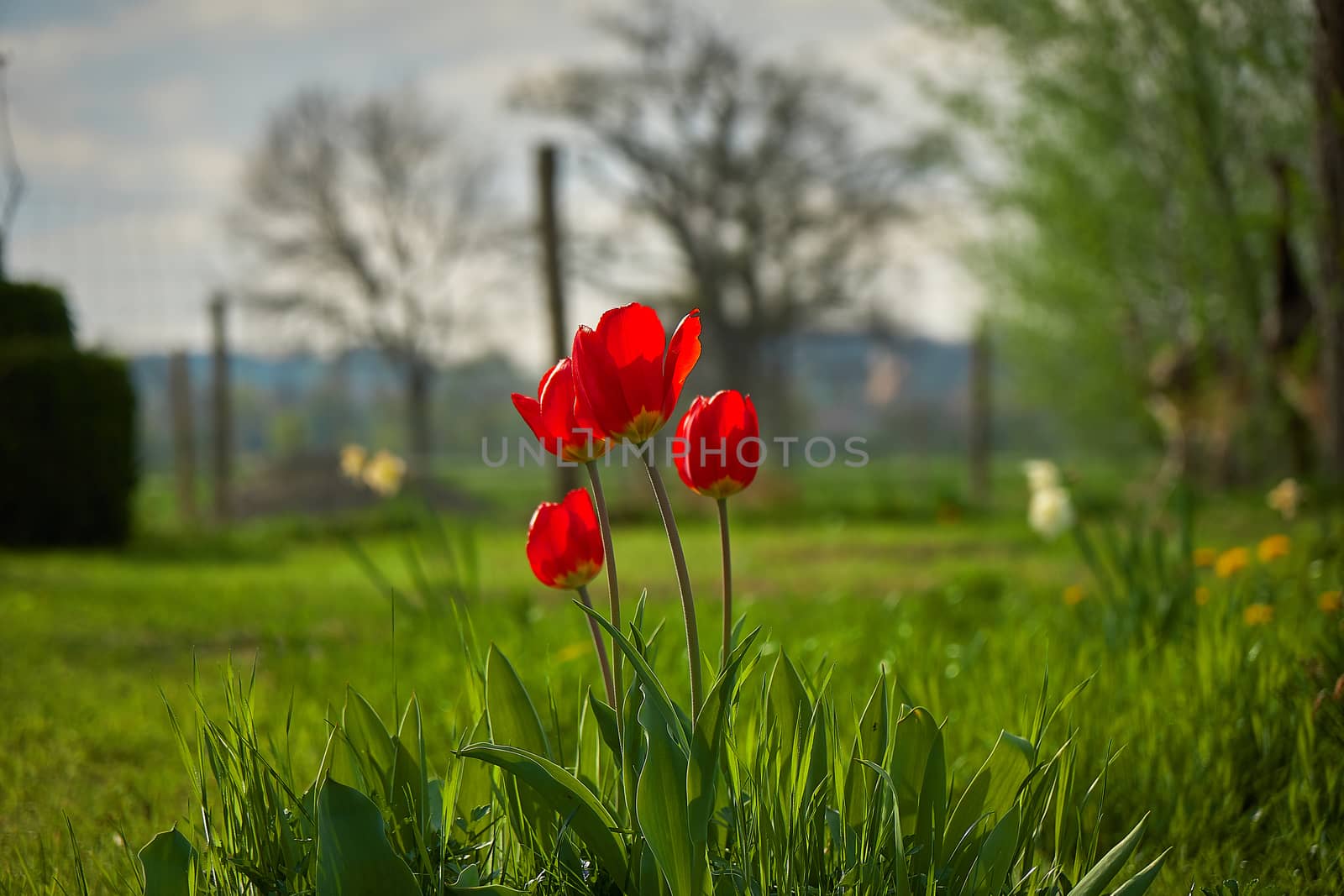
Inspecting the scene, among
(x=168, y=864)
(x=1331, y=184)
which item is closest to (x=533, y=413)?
(x=168, y=864)

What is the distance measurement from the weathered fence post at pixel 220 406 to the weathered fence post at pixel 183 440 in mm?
185

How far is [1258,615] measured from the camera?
2422mm

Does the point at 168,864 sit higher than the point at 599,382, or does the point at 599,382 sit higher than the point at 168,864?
the point at 599,382

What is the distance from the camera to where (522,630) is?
298 cm

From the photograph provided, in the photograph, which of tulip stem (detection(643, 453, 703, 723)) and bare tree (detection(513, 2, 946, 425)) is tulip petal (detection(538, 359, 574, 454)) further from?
bare tree (detection(513, 2, 946, 425))

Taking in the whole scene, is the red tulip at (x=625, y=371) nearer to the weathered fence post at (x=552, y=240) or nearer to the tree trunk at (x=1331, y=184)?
Result: the tree trunk at (x=1331, y=184)

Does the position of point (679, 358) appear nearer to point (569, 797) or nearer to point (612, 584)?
point (612, 584)

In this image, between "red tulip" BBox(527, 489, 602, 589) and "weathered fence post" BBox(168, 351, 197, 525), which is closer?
"red tulip" BBox(527, 489, 602, 589)

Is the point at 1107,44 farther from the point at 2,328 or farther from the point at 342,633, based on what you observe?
the point at 2,328

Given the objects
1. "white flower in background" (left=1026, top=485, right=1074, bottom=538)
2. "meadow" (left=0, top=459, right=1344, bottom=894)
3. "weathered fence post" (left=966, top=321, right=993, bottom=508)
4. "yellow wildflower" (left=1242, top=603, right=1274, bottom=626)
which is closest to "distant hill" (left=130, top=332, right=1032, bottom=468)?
"weathered fence post" (left=966, top=321, right=993, bottom=508)

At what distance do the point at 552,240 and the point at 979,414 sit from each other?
450cm

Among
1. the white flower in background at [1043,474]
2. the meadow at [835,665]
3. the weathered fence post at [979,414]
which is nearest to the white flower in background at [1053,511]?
the white flower in background at [1043,474]

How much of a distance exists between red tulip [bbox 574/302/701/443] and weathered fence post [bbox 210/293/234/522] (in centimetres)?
910

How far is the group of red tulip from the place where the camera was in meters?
0.99
